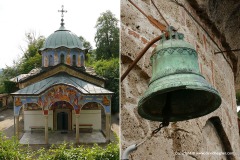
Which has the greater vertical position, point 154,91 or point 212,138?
point 154,91

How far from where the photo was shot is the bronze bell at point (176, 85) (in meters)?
1.24

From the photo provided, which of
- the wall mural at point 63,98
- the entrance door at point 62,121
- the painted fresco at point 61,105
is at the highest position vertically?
the wall mural at point 63,98

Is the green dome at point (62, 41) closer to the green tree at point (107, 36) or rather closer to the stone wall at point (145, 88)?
the green tree at point (107, 36)

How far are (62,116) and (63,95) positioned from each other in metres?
2.05

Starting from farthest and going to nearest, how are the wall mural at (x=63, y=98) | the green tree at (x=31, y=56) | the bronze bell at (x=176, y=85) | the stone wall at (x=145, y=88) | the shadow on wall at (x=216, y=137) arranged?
1. the green tree at (x=31, y=56)
2. the wall mural at (x=63, y=98)
3. the shadow on wall at (x=216, y=137)
4. the stone wall at (x=145, y=88)
5. the bronze bell at (x=176, y=85)

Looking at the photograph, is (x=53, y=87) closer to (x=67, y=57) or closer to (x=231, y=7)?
(x=67, y=57)

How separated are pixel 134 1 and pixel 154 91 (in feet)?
2.50

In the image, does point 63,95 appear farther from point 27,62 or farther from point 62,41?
point 27,62

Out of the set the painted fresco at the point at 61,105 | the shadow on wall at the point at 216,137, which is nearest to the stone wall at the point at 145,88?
the shadow on wall at the point at 216,137

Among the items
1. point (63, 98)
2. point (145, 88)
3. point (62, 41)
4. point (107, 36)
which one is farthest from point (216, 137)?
point (107, 36)

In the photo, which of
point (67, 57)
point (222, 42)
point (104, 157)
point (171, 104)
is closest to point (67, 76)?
point (67, 57)

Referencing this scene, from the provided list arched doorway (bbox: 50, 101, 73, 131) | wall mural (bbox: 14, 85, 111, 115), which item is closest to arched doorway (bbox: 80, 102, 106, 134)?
arched doorway (bbox: 50, 101, 73, 131)

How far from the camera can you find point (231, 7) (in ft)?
8.53

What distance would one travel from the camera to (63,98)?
12672 millimetres
